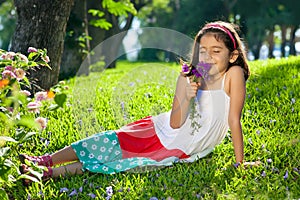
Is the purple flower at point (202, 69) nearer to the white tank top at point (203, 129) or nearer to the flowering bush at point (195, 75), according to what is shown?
the flowering bush at point (195, 75)

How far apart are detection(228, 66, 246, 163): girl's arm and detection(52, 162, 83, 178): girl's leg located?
3.92ft

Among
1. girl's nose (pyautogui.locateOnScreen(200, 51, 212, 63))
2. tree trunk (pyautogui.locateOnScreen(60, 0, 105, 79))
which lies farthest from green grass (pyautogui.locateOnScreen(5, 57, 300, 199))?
tree trunk (pyautogui.locateOnScreen(60, 0, 105, 79))

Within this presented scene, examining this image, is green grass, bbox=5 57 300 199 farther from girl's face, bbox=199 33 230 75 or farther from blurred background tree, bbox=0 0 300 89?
blurred background tree, bbox=0 0 300 89

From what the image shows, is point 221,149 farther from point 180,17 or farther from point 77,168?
point 180,17

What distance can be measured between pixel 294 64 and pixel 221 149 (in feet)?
12.9

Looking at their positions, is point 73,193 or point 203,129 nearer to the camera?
point 73,193

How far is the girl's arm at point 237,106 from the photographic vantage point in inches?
142

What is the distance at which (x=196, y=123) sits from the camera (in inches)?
149

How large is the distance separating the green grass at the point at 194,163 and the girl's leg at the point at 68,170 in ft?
0.19

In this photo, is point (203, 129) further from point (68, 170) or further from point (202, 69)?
point (68, 170)

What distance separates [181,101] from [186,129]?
0.24 meters

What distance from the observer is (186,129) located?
3.81 m

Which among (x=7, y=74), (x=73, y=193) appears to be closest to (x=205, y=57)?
(x=73, y=193)

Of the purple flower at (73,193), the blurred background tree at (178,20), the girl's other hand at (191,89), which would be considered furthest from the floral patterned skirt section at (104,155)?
the blurred background tree at (178,20)
